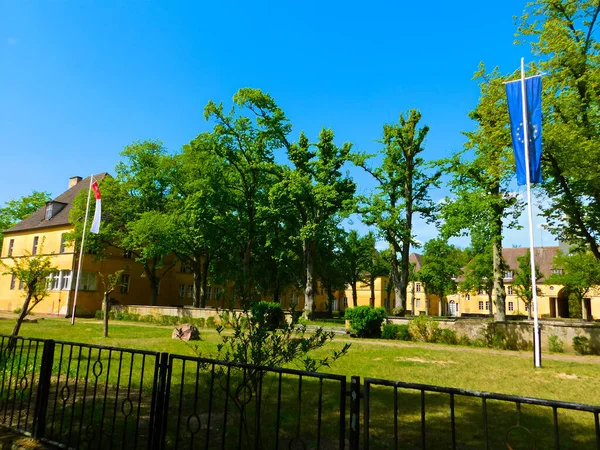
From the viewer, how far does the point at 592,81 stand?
56.5 feet

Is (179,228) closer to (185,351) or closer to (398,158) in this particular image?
(398,158)

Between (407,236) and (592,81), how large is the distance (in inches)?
557

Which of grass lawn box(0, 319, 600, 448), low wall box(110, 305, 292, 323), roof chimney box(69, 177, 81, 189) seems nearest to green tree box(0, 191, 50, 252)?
roof chimney box(69, 177, 81, 189)

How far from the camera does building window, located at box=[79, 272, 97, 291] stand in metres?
36.7

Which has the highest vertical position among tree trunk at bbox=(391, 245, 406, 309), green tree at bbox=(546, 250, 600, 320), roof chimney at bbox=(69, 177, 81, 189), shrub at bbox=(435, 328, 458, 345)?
roof chimney at bbox=(69, 177, 81, 189)

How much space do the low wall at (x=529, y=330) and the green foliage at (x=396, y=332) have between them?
5.49ft

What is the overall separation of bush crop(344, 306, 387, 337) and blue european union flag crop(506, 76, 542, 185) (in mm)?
9359

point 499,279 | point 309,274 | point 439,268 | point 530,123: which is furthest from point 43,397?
point 439,268

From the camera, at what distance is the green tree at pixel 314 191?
29969 mm

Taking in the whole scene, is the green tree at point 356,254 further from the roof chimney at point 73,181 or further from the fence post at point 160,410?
the fence post at point 160,410

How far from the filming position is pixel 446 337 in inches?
738

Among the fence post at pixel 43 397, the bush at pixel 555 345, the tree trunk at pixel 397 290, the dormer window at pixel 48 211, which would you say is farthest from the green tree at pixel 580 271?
the dormer window at pixel 48 211

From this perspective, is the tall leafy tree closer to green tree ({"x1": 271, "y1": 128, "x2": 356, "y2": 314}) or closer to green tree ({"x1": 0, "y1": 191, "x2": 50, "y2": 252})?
green tree ({"x1": 271, "y1": 128, "x2": 356, "y2": 314})

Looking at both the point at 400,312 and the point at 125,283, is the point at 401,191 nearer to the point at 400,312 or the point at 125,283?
the point at 400,312
